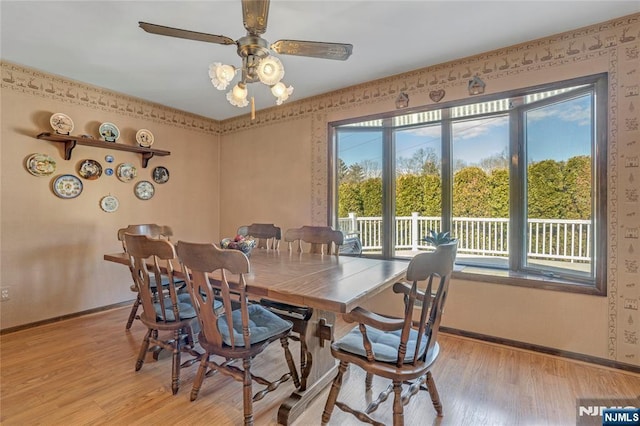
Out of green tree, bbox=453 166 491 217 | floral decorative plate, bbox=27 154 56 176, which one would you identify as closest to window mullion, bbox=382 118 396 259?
green tree, bbox=453 166 491 217

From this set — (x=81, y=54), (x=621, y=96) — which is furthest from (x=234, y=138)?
(x=621, y=96)

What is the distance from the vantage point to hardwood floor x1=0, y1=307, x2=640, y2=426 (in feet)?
5.78

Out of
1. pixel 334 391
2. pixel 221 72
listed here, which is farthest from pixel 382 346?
pixel 221 72

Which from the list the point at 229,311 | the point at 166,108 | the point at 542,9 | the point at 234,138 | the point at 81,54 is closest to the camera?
the point at 229,311

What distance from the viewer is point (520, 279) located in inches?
102

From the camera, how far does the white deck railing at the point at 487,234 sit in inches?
103

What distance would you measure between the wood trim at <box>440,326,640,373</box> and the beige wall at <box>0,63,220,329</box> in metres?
3.70

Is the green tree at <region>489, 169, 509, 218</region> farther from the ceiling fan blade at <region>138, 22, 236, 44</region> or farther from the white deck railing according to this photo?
the ceiling fan blade at <region>138, 22, 236, 44</region>

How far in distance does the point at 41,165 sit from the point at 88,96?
2.99 ft

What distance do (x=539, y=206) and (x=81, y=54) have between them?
431 cm

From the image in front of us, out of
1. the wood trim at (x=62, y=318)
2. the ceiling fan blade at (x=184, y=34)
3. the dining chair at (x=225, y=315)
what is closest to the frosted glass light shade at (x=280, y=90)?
the ceiling fan blade at (x=184, y=34)

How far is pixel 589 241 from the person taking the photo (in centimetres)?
248

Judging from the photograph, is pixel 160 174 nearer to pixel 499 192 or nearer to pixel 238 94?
pixel 238 94

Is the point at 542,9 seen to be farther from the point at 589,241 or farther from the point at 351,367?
the point at 351,367
